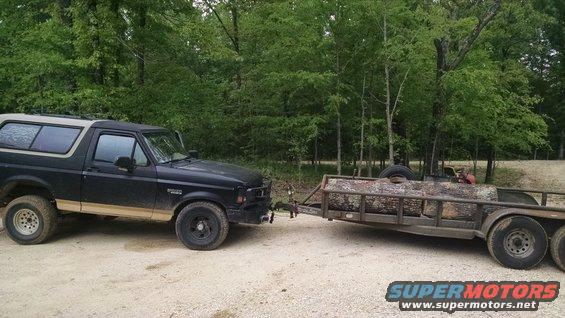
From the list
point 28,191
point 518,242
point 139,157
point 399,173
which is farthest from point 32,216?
point 518,242

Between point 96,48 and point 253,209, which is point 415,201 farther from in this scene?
point 96,48

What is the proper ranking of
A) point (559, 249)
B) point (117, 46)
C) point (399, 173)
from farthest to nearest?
point (117, 46) < point (399, 173) < point (559, 249)

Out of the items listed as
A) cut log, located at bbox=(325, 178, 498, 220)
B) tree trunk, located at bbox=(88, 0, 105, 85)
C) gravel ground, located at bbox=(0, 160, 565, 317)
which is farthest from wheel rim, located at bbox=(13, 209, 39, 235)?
tree trunk, located at bbox=(88, 0, 105, 85)

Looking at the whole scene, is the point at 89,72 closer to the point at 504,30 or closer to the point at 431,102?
the point at 431,102

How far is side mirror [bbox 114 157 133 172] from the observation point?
21.4ft

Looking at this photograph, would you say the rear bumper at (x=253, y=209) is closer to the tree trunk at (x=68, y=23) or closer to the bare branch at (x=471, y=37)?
the tree trunk at (x=68, y=23)

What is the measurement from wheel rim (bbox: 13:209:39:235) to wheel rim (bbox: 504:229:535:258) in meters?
7.31

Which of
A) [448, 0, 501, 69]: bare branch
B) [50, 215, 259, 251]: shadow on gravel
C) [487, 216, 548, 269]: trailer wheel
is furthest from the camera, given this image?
[448, 0, 501, 69]: bare branch

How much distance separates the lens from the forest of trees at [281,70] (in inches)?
482

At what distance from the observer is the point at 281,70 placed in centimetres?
1402

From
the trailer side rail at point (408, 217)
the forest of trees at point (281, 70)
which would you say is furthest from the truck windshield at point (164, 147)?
the forest of trees at point (281, 70)

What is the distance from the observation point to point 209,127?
17.2m

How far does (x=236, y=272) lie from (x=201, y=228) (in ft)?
4.14

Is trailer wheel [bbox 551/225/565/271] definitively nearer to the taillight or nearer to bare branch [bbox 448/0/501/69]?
the taillight
